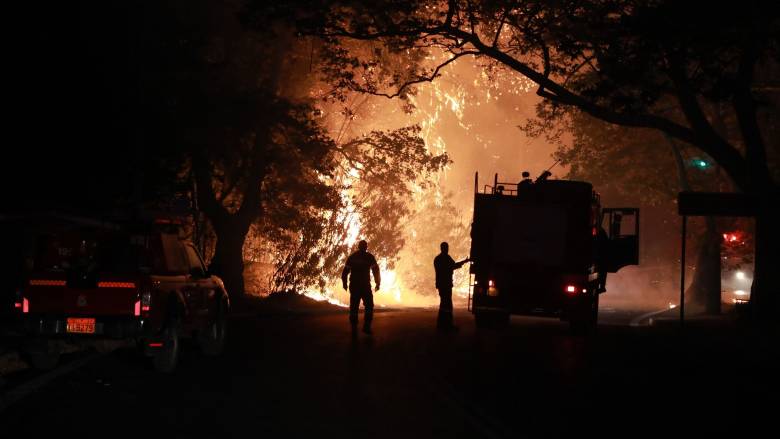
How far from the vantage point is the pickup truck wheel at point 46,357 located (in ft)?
50.0

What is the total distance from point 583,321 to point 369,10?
966 cm

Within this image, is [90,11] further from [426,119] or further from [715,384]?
[426,119]

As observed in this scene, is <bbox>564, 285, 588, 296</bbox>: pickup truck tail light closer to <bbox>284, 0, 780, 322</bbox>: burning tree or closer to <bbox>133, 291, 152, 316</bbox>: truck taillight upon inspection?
<bbox>284, 0, 780, 322</bbox>: burning tree

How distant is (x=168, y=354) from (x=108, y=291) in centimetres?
132

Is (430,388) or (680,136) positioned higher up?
(680,136)

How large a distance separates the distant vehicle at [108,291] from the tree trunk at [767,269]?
18.0 m

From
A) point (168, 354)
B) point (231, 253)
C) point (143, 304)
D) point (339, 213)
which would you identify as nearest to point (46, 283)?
point (143, 304)

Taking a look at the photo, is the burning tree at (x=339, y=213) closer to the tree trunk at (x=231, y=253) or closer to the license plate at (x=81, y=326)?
the tree trunk at (x=231, y=253)

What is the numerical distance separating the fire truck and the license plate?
12.6m

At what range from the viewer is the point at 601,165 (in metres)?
55.3

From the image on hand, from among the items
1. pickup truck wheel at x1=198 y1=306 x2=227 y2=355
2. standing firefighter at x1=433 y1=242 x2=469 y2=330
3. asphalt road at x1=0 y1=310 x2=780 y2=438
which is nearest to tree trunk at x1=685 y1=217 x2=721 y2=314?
standing firefighter at x1=433 y1=242 x2=469 y2=330

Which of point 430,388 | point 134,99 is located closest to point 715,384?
point 430,388

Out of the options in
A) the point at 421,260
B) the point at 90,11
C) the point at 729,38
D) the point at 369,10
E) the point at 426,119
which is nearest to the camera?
the point at 729,38

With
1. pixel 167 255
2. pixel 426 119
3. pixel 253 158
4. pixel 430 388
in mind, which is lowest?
pixel 430 388
